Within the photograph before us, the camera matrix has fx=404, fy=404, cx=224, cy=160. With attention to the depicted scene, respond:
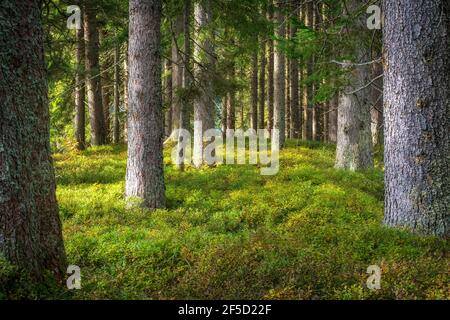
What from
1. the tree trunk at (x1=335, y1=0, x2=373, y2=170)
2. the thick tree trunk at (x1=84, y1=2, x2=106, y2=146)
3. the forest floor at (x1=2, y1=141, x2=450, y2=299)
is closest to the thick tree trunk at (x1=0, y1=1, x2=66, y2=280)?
the forest floor at (x1=2, y1=141, x2=450, y2=299)

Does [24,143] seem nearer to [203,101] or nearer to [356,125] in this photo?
[203,101]

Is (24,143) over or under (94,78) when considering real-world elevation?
under

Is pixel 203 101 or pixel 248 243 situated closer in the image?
pixel 248 243

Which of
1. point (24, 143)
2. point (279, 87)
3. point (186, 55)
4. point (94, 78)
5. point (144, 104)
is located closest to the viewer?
point (24, 143)

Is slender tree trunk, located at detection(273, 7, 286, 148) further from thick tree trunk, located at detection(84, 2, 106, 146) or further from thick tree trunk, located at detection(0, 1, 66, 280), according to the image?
thick tree trunk, located at detection(0, 1, 66, 280)

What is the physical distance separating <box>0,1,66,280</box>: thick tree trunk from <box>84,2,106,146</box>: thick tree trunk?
11.1m

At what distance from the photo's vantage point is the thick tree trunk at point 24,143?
452 cm

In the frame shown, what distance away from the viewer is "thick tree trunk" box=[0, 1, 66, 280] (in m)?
4.52

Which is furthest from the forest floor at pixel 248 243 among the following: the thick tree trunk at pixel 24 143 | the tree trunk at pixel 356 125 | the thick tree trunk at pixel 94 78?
the thick tree trunk at pixel 94 78

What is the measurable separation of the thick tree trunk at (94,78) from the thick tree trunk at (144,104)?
6.65 m

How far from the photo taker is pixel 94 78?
669 inches

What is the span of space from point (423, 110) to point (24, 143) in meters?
5.87

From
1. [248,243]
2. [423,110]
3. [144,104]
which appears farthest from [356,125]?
[248,243]
